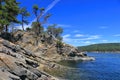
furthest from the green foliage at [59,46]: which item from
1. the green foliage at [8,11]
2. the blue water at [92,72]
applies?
the blue water at [92,72]

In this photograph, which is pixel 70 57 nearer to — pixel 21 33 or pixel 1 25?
pixel 21 33

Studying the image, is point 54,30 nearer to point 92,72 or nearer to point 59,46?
point 59,46

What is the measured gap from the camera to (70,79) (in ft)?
176

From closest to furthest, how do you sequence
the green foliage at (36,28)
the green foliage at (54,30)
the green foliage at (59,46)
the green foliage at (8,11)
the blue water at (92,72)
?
the blue water at (92,72), the green foliage at (8,11), the green foliage at (36,28), the green foliage at (59,46), the green foliage at (54,30)

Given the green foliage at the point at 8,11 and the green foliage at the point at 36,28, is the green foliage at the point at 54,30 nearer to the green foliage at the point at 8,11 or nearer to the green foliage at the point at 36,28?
the green foliage at the point at 36,28

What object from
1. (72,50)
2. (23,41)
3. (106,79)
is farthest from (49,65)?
(72,50)

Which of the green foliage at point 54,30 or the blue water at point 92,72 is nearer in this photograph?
the blue water at point 92,72

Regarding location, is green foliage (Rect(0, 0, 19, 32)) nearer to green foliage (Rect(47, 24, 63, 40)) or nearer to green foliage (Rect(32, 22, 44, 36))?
green foliage (Rect(32, 22, 44, 36))

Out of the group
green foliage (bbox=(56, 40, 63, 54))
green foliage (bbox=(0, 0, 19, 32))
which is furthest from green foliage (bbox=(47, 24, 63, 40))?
green foliage (bbox=(0, 0, 19, 32))

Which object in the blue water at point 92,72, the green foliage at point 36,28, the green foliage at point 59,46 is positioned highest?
the green foliage at point 36,28

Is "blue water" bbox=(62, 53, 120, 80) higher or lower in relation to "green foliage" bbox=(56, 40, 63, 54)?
lower

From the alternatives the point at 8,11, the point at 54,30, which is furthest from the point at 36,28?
the point at 54,30

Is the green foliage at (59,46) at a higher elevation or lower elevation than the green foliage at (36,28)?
lower

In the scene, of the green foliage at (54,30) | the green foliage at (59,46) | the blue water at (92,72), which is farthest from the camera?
the green foliage at (54,30)
